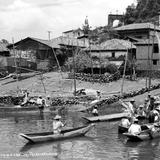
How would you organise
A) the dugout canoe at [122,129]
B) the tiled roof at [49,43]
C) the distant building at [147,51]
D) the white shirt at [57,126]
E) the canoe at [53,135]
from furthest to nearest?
the tiled roof at [49,43] < the distant building at [147,51] < the dugout canoe at [122,129] < the white shirt at [57,126] < the canoe at [53,135]

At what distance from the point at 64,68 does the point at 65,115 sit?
22.2 meters

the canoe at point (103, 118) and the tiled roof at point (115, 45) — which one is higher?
the tiled roof at point (115, 45)

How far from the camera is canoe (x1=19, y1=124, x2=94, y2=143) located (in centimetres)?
2422

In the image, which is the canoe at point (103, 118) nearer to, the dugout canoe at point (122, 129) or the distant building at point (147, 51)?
the dugout canoe at point (122, 129)

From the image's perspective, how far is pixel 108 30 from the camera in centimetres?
7606

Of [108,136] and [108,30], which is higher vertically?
[108,30]

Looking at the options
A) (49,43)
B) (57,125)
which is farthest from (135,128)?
(49,43)

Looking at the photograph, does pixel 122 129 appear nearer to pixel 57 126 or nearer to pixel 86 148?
pixel 86 148

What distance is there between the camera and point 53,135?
2528cm

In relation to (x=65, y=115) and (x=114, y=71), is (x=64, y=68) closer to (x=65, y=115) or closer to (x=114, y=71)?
(x=114, y=71)

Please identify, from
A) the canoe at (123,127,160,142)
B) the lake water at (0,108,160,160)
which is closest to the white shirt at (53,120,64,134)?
the lake water at (0,108,160,160)

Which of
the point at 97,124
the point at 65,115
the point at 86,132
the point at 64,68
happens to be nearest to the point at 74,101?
the point at 65,115

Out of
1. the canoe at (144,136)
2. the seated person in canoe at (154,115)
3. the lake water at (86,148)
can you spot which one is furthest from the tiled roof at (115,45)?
the canoe at (144,136)

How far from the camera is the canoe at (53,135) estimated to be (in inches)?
953
